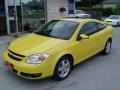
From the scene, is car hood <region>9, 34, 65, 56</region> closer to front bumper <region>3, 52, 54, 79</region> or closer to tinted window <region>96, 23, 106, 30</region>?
front bumper <region>3, 52, 54, 79</region>

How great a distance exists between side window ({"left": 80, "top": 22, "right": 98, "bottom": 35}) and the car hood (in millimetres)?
1036

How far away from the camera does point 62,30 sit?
21.0 feet

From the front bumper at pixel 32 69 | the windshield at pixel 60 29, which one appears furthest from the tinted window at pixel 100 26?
the front bumper at pixel 32 69

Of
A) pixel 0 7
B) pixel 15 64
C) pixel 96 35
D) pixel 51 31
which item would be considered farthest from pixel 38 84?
pixel 0 7

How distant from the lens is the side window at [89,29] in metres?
6.53

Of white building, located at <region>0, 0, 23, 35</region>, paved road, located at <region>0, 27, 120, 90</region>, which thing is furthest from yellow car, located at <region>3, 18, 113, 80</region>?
white building, located at <region>0, 0, 23, 35</region>

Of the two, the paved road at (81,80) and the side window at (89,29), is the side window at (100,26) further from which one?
the paved road at (81,80)

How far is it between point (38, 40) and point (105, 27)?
2984 mm

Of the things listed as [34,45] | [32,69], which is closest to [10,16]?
[34,45]

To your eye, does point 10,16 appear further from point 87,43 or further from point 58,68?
point 58,68

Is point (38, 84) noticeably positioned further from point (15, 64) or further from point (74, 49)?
point (74, 49)

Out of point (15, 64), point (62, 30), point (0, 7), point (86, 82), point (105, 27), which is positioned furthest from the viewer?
point (0, 7)

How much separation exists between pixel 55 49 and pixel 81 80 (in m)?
1.07

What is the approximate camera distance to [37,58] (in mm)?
5102
